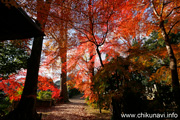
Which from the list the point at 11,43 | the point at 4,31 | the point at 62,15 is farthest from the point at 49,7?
the point at 11,43

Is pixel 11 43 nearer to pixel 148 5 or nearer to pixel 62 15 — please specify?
pixel 62 15

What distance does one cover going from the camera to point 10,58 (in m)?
5.61

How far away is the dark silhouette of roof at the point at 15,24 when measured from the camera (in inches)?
91.2

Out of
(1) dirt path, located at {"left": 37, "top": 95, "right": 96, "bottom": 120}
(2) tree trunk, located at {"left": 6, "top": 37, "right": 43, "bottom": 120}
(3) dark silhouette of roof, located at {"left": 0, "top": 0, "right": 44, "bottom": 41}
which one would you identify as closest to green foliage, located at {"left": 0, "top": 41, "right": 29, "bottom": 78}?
(2) tree trunk, located at {"left": 6, "top": 37, "right": 43, "bottom": 120}

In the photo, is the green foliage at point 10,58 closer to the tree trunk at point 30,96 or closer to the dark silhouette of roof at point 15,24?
the tree trunk at point 30,96

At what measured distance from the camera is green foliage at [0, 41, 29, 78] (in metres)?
5.30

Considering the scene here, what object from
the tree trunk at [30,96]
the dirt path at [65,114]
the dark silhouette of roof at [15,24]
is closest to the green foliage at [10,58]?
the tree trunk at [30,96]

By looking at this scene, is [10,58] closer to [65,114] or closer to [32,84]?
[32,84]

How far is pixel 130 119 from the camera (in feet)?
11.7

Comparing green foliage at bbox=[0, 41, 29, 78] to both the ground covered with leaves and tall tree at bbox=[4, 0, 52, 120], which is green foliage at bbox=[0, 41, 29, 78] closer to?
tall tree at bbox=[4, 0, 52, 120]

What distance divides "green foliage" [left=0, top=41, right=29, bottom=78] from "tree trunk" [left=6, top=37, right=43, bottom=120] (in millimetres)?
1494

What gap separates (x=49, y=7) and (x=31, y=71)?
11.7 ft

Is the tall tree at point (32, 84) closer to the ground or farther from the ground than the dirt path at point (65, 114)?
farther from the ground

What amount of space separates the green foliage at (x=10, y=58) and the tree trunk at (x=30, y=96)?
4.90 ft
